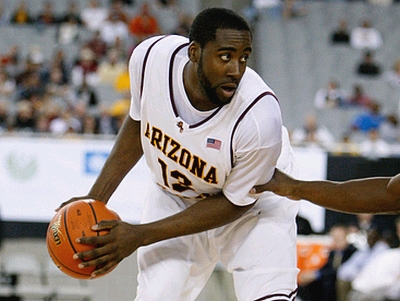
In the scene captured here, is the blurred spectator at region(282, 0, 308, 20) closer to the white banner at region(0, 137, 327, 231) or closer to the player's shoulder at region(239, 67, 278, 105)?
the white banner at region(0, 137, 327, 231)

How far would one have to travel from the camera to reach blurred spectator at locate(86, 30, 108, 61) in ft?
52.5

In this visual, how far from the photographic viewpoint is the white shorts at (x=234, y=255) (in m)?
3.87

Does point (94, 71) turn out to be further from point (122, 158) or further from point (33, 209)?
point (122, 158)

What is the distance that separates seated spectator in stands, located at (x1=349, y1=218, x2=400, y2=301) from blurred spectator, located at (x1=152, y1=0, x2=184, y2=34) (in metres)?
9.38

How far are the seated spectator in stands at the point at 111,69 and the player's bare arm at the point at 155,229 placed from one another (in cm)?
1150

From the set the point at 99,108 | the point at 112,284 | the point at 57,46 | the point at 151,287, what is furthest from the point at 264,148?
the point at 57,46

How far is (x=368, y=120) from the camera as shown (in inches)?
536

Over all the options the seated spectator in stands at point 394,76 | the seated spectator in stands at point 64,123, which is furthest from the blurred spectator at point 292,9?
the seated spectator in stands at point 64,123

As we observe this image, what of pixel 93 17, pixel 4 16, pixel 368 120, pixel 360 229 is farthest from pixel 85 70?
pixel 360 229

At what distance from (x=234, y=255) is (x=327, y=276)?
17.7 feet

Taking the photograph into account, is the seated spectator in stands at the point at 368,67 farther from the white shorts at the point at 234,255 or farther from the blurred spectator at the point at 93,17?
the white shorts at the point at 234,255

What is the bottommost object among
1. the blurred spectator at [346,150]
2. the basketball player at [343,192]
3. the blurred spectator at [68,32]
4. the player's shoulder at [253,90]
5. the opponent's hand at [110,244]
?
the blurred spectator at [346,150]

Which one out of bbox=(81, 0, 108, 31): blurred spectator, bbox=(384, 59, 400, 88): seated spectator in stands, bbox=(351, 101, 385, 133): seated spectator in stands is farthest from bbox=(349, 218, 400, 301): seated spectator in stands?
bbox=(81, 0, 108, 31): blurred spectator

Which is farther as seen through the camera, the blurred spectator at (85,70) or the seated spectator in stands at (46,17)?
the seated spectator in stands at (46,17)
